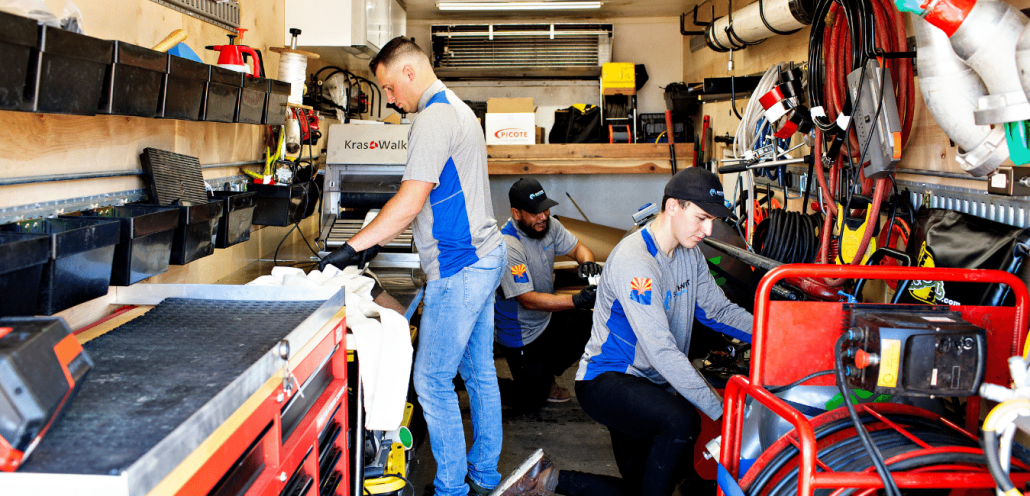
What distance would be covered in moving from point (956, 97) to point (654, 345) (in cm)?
102

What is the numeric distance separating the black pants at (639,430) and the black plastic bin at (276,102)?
1461mm

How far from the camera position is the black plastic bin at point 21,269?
112 cm

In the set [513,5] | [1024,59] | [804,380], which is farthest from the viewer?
[513,5]

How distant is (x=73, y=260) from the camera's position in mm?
1316

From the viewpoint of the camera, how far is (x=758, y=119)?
3500mm

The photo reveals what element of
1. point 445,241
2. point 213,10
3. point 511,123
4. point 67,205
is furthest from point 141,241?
point 511,123

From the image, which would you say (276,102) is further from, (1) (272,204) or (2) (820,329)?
(2) (820,329)

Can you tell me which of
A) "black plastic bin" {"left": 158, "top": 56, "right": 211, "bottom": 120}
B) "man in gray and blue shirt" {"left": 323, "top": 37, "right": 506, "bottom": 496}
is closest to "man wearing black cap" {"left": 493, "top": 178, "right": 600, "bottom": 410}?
"man in gray and blue shirt" {"left": 323, "top": 37, "right": 506, "bottom": 496}

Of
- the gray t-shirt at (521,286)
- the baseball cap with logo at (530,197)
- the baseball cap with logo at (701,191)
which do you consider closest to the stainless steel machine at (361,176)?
the gray t-shirt at (521,286)

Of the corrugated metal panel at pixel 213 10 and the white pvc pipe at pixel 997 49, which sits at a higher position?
the corrugated metal panel at pixel 213 10

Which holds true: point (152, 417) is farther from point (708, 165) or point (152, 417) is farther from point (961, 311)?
point (708, 165)

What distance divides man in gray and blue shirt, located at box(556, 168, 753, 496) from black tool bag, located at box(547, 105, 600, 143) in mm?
3450

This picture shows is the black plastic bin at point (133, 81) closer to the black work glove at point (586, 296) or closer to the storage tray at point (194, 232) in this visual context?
the storage tray at point (194, 232)

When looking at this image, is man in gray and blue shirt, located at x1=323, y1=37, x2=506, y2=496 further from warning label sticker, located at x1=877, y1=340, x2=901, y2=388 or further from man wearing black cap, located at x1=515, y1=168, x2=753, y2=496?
warning label sticker, located at x1=877, y1=340, x2=901, y2=388
